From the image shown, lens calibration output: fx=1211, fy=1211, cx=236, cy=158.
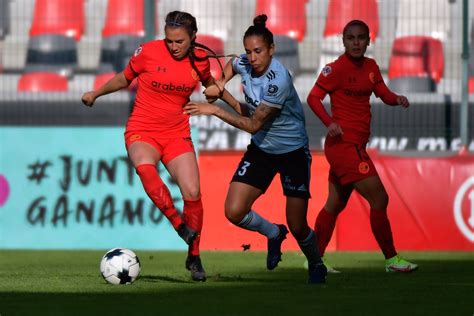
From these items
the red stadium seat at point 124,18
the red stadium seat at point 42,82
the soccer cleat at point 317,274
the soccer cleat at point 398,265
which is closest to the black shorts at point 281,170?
the soccer cleat at point 317,274

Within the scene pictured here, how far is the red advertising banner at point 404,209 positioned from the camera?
1267 centimetres

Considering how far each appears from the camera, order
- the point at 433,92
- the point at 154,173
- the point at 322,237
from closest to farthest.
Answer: the point at 154,173
the point at 322,237
the point at 433,92

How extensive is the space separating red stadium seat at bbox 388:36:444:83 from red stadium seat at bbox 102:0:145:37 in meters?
3.06

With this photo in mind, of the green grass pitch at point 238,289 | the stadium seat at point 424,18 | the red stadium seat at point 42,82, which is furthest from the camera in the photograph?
the red stadium seat at point 42,82

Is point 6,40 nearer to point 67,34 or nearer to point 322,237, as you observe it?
point 67,34

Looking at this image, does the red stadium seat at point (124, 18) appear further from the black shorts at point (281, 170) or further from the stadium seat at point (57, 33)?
the black shorts at point (281, 170)

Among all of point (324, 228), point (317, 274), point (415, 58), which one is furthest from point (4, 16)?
point (317, 274)

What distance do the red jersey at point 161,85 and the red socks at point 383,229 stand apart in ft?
5.47

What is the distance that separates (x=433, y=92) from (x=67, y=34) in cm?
454

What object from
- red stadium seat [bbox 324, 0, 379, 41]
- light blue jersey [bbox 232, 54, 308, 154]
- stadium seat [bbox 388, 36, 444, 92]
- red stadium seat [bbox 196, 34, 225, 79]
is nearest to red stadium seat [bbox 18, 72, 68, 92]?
red stadium seat [bbox 196, 34, 225, 79]

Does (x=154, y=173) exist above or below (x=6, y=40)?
below

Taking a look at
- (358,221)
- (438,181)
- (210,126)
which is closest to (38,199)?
(210,126)

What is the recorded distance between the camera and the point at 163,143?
29.3ft

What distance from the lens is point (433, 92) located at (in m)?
14.1
